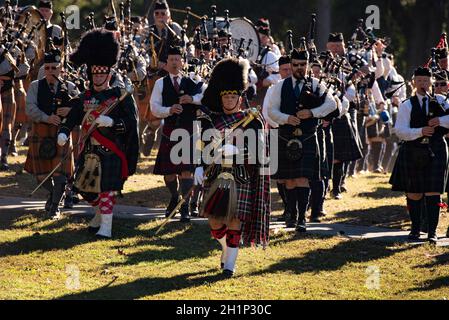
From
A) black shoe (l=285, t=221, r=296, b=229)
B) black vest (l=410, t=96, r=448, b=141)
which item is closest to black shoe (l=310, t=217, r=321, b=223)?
black shoe (l=285, t=221, r=296, b=229)

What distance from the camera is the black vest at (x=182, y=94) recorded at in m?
13.8

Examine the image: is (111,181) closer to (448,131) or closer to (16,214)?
(16,214)

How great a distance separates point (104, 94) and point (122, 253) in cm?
171

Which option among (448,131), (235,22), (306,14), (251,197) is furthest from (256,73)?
(306,14)

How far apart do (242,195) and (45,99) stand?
11.1ft

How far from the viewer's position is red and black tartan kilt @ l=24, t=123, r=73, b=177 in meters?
13.7

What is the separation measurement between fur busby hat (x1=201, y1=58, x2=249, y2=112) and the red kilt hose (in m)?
6.06

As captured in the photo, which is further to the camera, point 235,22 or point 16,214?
point 235,22

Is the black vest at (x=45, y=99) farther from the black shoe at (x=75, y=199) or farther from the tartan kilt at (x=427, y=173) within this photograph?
the tartan kilt at (x=427, y=173)

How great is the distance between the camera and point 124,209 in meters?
14.7

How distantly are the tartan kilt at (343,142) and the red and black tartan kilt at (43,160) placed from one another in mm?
3759

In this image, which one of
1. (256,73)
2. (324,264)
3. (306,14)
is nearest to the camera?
(324,264)

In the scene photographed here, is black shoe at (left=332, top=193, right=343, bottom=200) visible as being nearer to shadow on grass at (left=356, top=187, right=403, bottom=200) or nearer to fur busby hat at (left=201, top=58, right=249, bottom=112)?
shadow on grass at (left=356, top=187, right=403, bottom=200)

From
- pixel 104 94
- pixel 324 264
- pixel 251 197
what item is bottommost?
pixel 324 264
